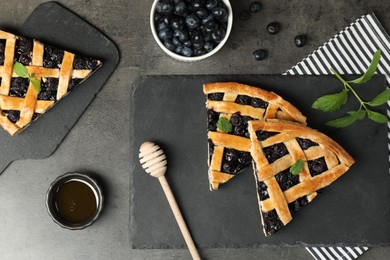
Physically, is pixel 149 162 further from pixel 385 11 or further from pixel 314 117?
pixel 385 11

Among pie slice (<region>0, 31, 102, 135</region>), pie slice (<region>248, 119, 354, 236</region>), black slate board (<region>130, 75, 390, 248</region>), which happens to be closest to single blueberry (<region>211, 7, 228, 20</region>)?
black slate board (<region>130, 75, 390, 248</region>)

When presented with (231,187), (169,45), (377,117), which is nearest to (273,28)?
(169,45)

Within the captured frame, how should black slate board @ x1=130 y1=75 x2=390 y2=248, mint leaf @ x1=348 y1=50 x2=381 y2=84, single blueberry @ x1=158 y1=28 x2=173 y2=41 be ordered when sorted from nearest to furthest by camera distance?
1. mint leaf @ x1=348 y1=50 x2=381 y2=84
2. single blueberry @ x1=158 y1=28 x2=173 y2=41
3. black slate board @ x1=130 y1=75 x2=390 y2=248

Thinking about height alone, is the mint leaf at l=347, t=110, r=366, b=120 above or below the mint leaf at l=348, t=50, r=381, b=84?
below

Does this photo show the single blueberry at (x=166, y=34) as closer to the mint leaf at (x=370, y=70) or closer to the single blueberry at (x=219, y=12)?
the single blueberry at (x=219, y=12)

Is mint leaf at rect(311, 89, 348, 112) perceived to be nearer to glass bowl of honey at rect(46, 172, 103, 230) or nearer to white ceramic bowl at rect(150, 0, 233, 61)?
white ceramic bowl at rect(150, 0, 233, 61)

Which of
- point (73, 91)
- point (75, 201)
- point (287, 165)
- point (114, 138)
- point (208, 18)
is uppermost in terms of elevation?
point (208, 18)

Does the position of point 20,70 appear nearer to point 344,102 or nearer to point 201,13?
point 201,13

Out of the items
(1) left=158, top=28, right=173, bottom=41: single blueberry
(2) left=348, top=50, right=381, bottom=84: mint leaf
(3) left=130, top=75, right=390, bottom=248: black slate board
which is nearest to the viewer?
(2) left=348, top=50, right=381, bottom=84: mint leaf
